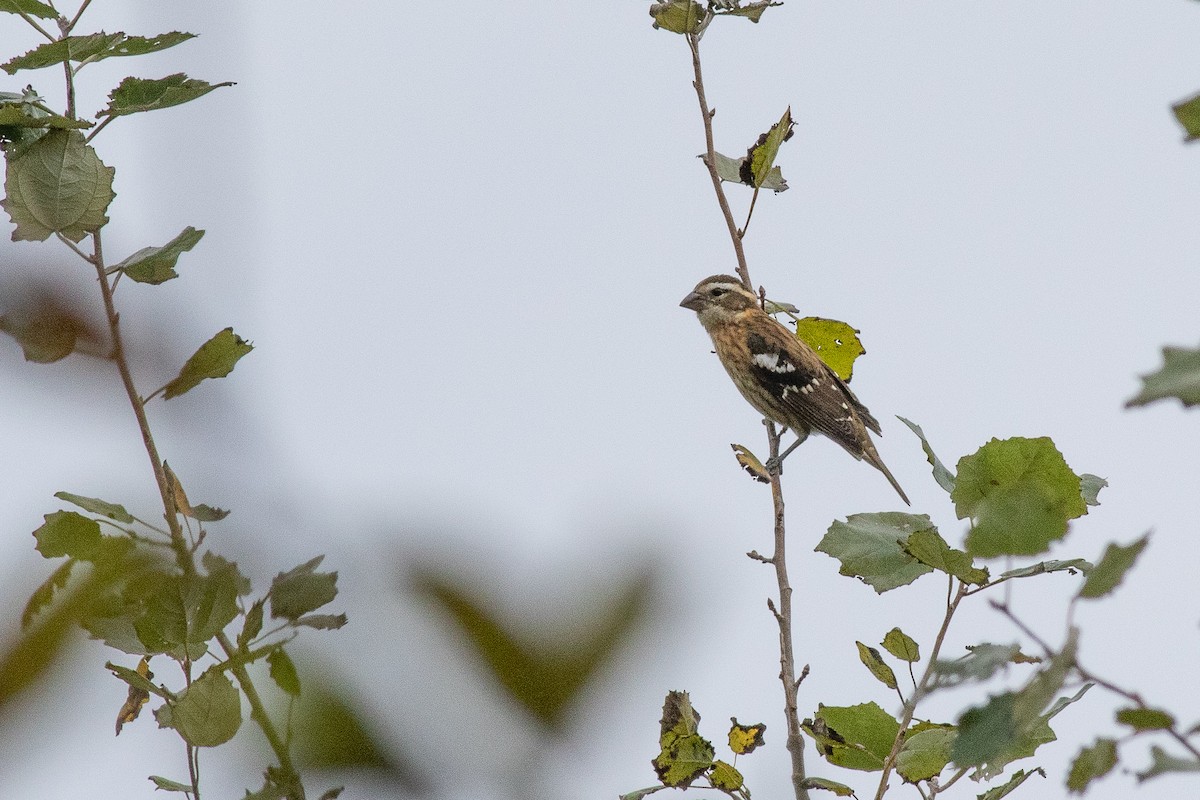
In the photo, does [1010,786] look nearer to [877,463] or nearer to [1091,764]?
[1091,764]

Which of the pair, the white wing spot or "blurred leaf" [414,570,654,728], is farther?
the white wing spot

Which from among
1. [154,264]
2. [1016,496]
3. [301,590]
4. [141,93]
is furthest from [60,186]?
[1016,496]

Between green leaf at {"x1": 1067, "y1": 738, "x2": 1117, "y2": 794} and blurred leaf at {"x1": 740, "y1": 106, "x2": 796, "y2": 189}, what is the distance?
270cm

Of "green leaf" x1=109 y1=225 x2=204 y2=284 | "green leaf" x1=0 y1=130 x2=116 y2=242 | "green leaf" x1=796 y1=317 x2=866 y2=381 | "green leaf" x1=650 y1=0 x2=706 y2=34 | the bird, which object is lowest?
"green leaf" x1=109 y1=225 x2=204 y2=284

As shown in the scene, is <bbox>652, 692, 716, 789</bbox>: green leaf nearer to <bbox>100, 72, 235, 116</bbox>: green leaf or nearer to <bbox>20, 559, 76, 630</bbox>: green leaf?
<bbox>100, 72, 235, 116</bbox>: green leaf

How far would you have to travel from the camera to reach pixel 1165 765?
141 cm

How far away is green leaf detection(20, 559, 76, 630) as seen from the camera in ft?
2.44

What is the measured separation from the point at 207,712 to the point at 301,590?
0.34 m

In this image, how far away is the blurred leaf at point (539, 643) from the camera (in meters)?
0.60

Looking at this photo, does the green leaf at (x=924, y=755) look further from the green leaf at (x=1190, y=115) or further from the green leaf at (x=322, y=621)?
the green leaf at (x=322, y=621)

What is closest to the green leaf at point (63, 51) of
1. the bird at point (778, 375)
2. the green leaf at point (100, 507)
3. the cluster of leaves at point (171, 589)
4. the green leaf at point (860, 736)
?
the cluster of leaves at point (171, 589)

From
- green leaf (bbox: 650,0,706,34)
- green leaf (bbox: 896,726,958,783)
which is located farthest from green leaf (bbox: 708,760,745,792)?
green leaf (bbox: 650,0,706,34)

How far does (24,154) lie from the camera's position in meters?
1.96

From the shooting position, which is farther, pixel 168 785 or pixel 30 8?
pixel 30 8
